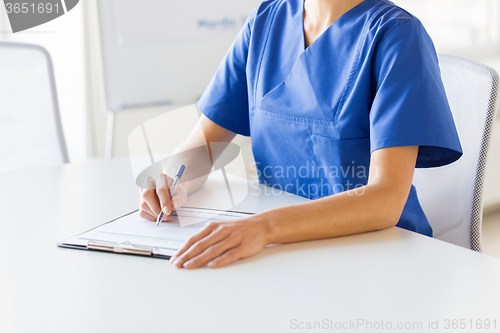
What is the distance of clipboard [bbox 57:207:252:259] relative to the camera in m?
0.70

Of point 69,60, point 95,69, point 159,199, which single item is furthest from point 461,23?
point 159,199

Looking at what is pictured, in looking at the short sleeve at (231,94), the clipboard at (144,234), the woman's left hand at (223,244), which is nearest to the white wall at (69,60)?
the short sleeve at (231,94)

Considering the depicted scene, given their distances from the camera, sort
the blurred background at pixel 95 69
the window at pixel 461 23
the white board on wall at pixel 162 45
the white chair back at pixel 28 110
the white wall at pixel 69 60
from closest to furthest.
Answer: the white chair back at pixel 28 110
the white board on wall at pixel 162 45
the blurred background at pixel 95 69
the white wall at pixel 69 60
the window at pixel 461 23

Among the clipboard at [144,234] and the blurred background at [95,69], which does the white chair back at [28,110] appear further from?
the clipboard at [144,234]

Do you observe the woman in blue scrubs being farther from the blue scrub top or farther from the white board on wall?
the white board on wall

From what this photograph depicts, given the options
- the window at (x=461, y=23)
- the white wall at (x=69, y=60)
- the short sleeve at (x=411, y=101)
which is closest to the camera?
the short sleeve at (x=411, y=101)

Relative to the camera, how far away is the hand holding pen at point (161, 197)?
32.8 inches

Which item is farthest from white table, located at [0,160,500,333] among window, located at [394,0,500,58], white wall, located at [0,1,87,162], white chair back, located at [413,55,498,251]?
window, located at [394,0,500,58]

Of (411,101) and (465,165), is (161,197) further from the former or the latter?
(465,165)

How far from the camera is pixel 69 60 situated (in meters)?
2.43

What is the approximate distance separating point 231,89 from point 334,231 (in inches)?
21.7

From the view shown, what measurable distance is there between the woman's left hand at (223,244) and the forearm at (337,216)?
2 centimetres

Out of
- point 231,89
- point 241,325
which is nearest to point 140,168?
point 231,89

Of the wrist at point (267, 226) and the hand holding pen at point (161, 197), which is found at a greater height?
the wrist at point (267, 226)
